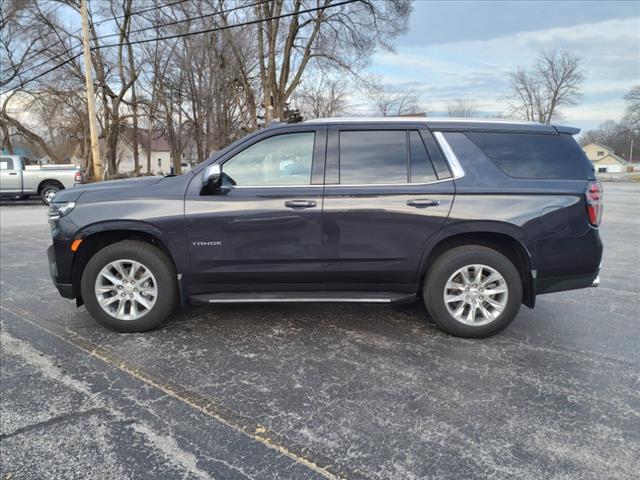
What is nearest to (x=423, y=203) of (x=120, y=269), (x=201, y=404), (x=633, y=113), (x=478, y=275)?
(x=478, y=275)

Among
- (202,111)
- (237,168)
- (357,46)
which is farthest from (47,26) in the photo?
(237,168)

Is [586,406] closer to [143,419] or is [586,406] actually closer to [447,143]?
[447,143]

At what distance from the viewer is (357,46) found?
80.4 feet

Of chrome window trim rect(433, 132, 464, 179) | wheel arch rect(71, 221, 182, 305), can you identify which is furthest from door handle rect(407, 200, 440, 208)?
wheel arch rect(71, 221, 182, 305)

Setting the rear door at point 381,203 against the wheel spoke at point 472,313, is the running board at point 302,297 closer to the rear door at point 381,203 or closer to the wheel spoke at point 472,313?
the rear door at point 381,203

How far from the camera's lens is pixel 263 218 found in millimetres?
3869

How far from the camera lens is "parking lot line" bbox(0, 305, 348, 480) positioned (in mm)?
2401

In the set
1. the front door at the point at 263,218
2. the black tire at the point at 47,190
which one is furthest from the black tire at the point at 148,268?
the black tire at the point at 47,190

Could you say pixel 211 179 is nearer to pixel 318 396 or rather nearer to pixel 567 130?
pixel 318 396

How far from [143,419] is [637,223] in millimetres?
12833

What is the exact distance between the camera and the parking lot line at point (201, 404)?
2.40 meters

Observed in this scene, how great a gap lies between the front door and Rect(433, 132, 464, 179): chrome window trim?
3.34ft

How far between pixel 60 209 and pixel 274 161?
6.32ft

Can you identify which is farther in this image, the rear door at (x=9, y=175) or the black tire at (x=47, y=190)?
the black tire at (x=47, y=190)
